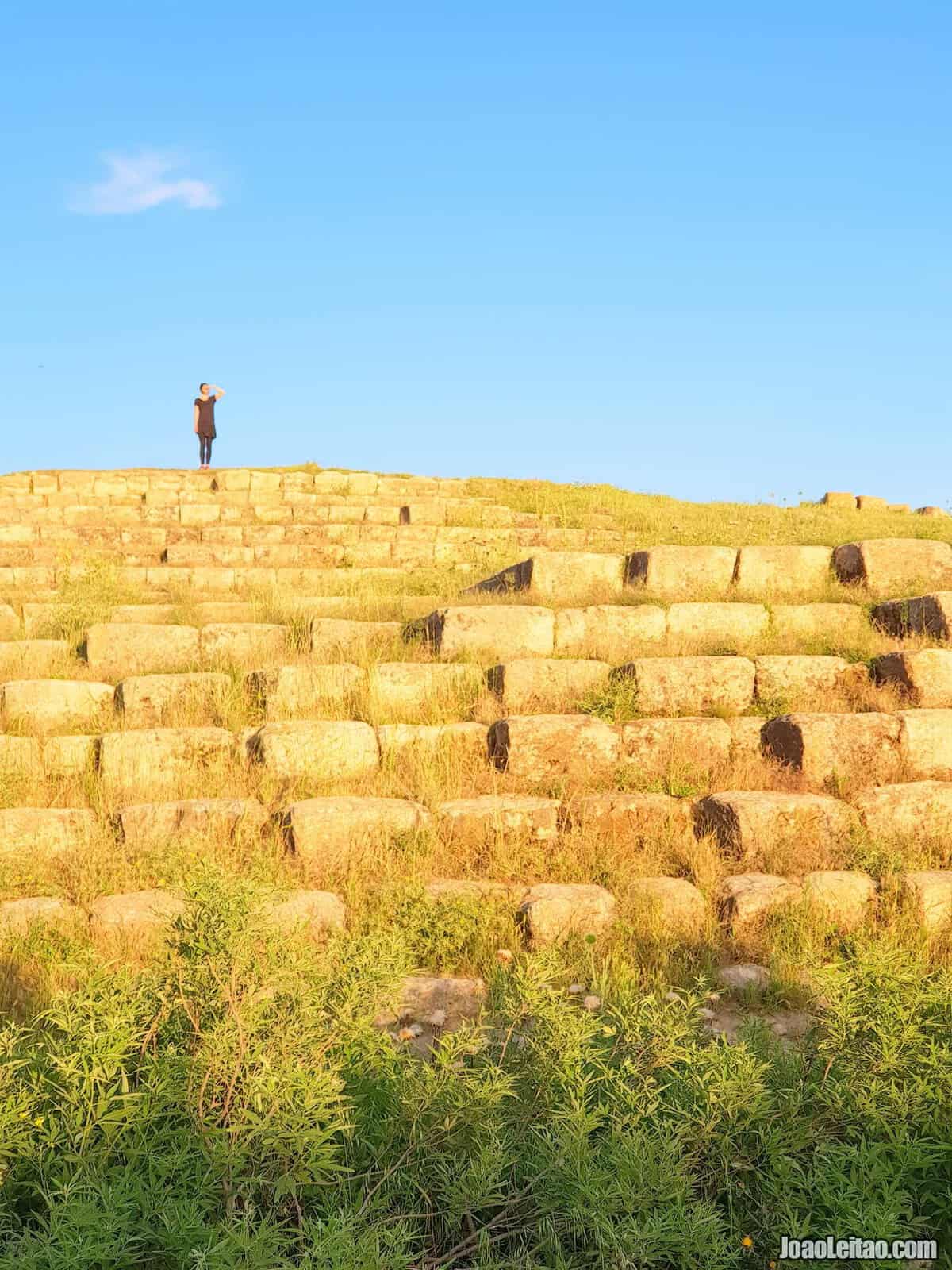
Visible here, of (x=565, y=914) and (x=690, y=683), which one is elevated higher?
(x=690, y=683)

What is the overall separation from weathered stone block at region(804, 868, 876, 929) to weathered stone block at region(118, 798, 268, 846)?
3283 mm

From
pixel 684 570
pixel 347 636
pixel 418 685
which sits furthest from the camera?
pixel 684 570

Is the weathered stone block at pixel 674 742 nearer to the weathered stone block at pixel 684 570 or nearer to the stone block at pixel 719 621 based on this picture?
the stone block at pixel 719 621

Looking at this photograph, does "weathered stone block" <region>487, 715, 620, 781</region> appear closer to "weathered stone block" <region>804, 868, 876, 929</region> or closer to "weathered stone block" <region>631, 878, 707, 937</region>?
"weathered stone block" <region>631, 878, 707, 937</region>

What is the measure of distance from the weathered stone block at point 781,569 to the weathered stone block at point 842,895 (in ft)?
14.6

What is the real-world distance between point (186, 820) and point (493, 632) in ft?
10.7

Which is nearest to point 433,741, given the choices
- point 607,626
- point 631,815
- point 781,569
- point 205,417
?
point 631,815

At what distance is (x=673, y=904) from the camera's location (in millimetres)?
5848

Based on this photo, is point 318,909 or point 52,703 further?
point 52,703

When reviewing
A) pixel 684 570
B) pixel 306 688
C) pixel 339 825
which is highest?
pixel 684 570

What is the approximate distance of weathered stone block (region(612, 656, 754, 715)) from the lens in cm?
792

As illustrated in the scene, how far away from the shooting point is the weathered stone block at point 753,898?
5.79m

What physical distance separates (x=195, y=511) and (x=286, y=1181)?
1404 centimetres

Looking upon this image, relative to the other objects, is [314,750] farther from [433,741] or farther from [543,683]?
[543,683]
